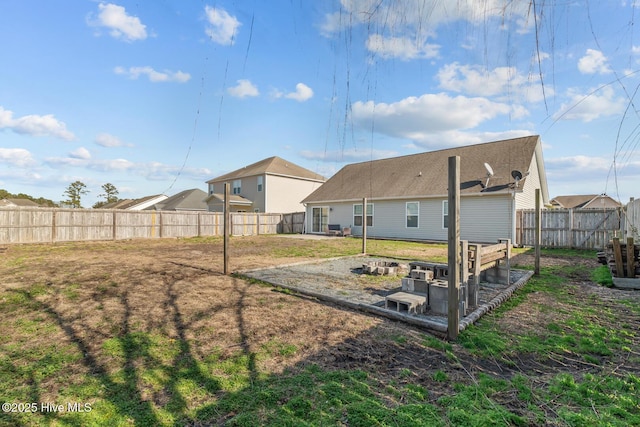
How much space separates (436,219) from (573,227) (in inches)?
228

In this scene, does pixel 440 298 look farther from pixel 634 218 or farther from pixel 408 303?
pixel 634 218

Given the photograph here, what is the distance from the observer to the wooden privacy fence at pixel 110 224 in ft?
49.0

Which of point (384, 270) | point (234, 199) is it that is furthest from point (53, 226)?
point (384, 270)

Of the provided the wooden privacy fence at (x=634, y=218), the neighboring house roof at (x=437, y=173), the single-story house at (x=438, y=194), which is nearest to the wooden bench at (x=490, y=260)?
the wooden privacy fence at (x=634, y=218)

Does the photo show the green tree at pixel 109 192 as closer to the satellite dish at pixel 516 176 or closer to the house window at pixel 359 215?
the house window at pixel 359 215

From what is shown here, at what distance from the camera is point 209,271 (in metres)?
7.79

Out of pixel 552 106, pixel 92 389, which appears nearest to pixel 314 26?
pixel 552 106

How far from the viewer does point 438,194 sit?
16.0 meters

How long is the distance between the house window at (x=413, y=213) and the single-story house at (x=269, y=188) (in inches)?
567

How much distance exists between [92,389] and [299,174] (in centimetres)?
2882

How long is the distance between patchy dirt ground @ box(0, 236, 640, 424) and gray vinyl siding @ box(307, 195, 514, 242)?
25.3ft

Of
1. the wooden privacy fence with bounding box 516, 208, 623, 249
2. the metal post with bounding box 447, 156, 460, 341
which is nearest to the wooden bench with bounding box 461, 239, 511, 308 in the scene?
the metal post with bounding box 447, 156, 460, 341

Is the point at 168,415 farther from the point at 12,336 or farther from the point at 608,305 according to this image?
the point at 608,305

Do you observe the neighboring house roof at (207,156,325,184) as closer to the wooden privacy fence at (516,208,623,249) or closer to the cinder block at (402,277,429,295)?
the wooden privacy fence at (516,208,623,249)
